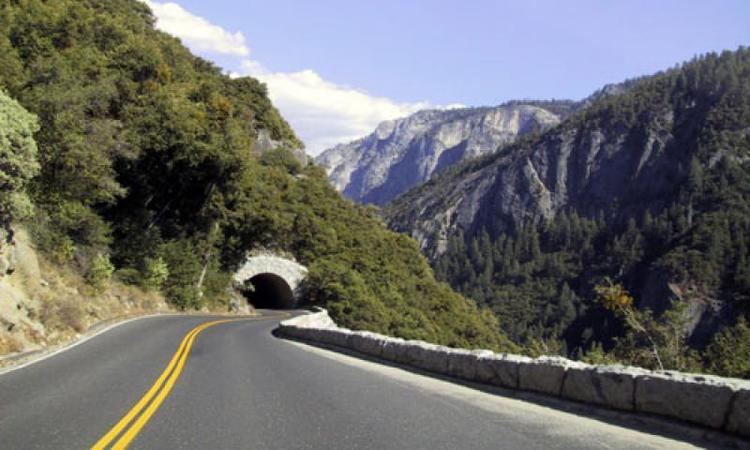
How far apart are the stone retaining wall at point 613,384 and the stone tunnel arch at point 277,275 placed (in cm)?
3991

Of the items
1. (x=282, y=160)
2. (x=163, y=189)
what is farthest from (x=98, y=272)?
(x=282, y=160)

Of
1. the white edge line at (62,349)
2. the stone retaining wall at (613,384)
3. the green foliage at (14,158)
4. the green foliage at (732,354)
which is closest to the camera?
the stone retaining wall at (613,384)

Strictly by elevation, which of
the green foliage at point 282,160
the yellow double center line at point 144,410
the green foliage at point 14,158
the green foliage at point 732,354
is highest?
the green foliage at point 282,160

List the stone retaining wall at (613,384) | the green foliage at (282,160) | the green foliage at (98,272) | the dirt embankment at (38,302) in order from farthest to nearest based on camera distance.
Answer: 1. the green foliage at (282,160)
2. the green foliage at (98,272)
3. the dirt embankment at (38,302)
4. the stone retaining wall at (613,384)

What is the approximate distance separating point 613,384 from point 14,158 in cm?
1707

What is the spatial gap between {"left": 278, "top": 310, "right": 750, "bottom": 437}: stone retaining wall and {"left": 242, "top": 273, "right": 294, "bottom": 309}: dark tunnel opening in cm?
4155

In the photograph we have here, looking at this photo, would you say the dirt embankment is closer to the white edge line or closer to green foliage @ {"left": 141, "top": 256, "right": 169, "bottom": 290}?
the white edge line

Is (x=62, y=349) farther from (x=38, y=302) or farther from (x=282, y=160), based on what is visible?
(x=282, y=160)

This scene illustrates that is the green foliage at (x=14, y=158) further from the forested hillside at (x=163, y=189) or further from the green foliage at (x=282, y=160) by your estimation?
the green foliage at (x=282, y=160)

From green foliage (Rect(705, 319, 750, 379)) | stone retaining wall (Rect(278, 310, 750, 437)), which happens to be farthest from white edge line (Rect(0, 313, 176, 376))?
green foliage (Rect(705, 319, 750, 379))

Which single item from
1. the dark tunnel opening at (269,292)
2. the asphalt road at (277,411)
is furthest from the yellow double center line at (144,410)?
the dark tunnel opening at (269,292)

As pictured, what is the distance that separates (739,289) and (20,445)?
147457 mm

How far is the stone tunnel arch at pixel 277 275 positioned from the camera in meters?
52.7

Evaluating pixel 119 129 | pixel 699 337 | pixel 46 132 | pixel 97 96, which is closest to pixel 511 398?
pixel 46 132
